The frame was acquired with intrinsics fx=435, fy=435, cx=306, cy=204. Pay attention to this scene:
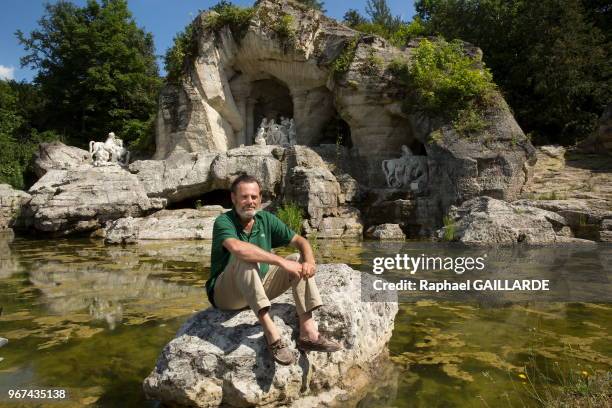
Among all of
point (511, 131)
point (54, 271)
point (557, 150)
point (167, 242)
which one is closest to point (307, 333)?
point (54, 271)

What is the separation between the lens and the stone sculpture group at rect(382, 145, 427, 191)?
14391mm

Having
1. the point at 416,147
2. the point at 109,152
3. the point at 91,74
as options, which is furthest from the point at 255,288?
the point at 91,74

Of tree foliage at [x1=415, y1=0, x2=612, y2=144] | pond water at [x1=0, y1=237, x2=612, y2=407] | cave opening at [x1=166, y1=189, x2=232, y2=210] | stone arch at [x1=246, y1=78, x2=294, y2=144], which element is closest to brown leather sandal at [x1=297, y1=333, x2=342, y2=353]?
pond water at [x1=0, y1=237, x2=612, y2=407]

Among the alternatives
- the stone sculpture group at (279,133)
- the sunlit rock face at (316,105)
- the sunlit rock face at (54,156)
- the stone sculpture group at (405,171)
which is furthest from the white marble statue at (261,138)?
the sunlit rock face at (54,156)

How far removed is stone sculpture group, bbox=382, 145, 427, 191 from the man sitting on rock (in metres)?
11.6

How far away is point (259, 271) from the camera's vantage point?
293cm

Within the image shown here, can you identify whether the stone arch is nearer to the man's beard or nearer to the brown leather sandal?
the man's beard

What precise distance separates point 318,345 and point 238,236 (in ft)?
2.88

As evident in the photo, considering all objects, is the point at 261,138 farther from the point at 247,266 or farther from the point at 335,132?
the point at 247,266

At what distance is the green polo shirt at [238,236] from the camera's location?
2.89 m

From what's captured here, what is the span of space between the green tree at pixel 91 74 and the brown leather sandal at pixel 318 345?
76.8 feet

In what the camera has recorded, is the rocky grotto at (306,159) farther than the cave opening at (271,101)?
No

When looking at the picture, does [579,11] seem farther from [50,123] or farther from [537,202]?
[50,123]

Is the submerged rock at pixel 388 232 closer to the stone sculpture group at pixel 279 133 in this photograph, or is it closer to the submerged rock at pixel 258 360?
the stone sculpture group at pixel 279 133
